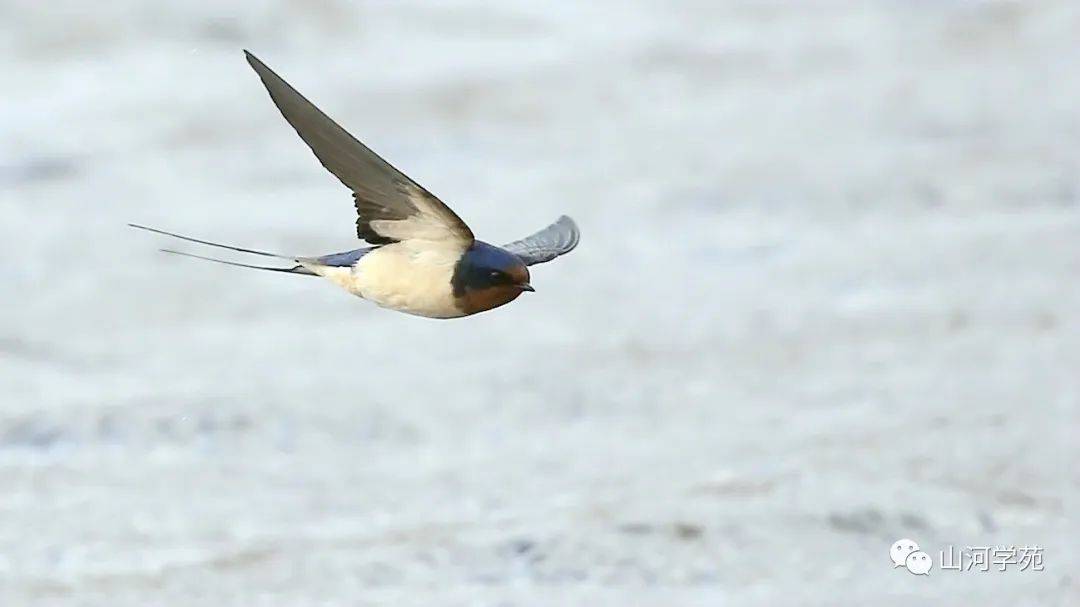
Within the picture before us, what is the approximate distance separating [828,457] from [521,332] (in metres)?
0.99

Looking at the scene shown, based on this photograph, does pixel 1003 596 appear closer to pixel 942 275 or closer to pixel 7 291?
pixel 942 275

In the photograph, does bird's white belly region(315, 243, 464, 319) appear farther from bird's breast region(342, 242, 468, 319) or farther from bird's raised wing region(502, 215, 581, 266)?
bird's raised wing region(502, 215, 581, 266)

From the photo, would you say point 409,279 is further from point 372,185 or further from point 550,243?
point 550,243

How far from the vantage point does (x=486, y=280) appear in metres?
1.94

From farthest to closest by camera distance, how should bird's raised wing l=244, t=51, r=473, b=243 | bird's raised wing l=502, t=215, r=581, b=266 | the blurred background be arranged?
the blurred background → bird's raised wing l=502, t=215, r=581, b=266 → bird's raised wing l=244, t=51, r=473, b=243

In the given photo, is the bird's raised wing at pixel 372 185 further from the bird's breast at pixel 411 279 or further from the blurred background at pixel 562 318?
the blurred background at pixel 562 318

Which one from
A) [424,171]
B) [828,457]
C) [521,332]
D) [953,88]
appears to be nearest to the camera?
[828,457]

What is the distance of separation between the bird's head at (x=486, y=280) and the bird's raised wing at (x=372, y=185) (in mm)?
29

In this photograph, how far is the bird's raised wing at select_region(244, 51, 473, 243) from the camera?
1.85 metres

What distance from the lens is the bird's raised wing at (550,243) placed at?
93.1 inches

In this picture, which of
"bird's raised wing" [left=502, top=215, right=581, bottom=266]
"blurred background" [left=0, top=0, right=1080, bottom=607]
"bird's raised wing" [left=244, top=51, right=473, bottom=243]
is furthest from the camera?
"blurred background" [left=0, top=0, right=1080, bottom=607]

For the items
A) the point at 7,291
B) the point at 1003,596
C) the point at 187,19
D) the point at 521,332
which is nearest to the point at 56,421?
the point at 7,291

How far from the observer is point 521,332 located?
5277 mm

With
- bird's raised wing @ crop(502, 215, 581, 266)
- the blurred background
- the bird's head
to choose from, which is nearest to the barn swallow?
the bird's head
